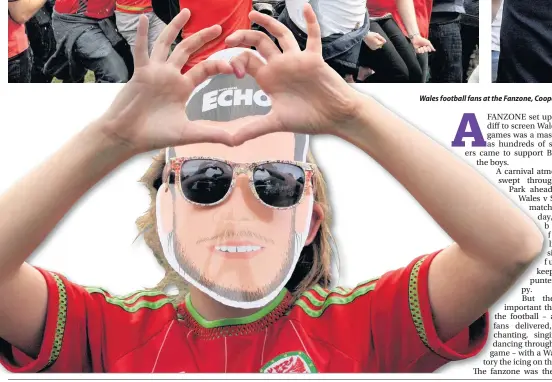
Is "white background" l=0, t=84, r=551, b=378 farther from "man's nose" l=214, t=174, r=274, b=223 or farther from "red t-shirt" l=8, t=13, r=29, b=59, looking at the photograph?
"man's nose" l=214, t=174, r=274, b=223

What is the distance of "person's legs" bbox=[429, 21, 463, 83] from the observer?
2.36m

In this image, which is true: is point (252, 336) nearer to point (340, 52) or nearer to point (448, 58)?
point (340, 52)

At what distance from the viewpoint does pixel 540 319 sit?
2.33 metres

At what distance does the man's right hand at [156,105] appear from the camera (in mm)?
1739

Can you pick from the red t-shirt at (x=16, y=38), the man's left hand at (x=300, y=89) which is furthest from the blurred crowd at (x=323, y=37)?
the man's left hand at (x=300, y=89)

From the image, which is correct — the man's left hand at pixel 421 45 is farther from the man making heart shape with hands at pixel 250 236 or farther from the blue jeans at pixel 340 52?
the man making heart shape with hands at pixel 250 236

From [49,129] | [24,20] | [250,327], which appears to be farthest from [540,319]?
[24,20]

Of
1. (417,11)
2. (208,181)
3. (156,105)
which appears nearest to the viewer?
(156,105)

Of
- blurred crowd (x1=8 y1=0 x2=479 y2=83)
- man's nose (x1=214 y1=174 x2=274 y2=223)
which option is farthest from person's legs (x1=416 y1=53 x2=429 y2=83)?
man's nose (x1=214 y1=174 x2=274 y2=223)

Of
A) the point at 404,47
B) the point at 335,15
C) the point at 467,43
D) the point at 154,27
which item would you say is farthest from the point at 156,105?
the point at 467,43

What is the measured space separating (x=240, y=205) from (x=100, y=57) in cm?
67

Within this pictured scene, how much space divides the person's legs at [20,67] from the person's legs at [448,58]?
1181 mm

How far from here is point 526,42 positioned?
2389 millimetres
